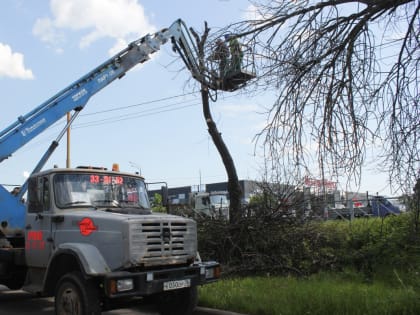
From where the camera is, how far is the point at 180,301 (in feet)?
24.9

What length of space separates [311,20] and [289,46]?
0.42 m

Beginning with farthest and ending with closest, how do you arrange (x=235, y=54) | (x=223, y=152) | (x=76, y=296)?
(x=223, y=152) < (x=76, y=296) < (x=235, y=54)

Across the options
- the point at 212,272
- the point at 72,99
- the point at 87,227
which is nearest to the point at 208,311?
the point at 212,272

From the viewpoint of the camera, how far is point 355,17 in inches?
239

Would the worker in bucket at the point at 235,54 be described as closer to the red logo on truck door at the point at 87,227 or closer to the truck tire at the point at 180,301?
the red logo on truck door at the point at 87,227

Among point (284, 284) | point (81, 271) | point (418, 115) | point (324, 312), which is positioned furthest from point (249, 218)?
point (418, 115)

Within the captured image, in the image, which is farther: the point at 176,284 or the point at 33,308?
the point at 33,308

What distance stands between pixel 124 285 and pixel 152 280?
40 cm

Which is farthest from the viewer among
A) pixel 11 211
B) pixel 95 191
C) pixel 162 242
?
pixel 11 211

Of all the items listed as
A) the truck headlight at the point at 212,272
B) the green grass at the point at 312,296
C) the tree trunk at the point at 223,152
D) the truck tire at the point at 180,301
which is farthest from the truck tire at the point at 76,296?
the tree trunk at the point at 223,152

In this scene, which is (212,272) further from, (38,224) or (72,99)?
(72,99)

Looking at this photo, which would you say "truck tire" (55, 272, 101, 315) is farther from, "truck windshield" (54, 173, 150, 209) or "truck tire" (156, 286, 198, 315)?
"truck windshield" (54, 173, 150, 209)

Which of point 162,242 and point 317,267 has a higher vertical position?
point 162,242

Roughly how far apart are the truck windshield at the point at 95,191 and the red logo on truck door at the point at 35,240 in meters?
0.69
